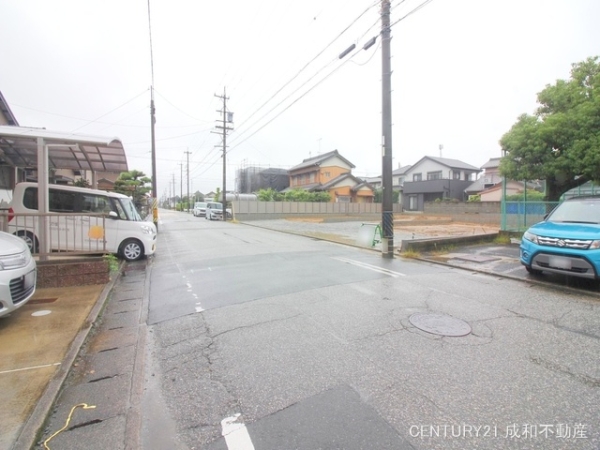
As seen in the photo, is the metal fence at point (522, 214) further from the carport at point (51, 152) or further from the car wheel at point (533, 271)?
the carport at point (51, 152)

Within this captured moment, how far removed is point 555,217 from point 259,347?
6729 millimetres

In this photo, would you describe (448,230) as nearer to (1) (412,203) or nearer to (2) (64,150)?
(2) (64,150)

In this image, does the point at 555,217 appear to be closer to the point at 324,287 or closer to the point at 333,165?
the point at 324,287

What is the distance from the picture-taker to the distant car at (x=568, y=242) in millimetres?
5254

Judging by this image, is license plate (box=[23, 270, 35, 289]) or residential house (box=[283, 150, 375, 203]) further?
residential house (box=[283, 150, 375, 203])

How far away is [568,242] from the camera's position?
5496 millimetres

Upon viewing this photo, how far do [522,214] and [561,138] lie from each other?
3059 mm

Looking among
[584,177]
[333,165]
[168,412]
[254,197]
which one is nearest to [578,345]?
[168,412]

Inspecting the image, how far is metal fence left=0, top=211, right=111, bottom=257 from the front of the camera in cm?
612

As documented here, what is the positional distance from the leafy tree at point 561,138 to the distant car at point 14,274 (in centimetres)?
1287

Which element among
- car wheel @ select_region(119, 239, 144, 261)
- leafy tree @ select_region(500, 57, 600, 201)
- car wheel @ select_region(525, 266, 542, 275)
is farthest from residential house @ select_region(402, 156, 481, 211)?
car wheel @ select_region(119, 239, 144, 261)

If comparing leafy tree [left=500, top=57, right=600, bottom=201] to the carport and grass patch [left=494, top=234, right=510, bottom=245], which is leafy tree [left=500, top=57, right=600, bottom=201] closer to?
grass patch [left=494, top=234, right=510, bottom=245]

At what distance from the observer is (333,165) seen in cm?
4506

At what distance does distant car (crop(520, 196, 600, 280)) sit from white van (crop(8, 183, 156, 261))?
879 cm
